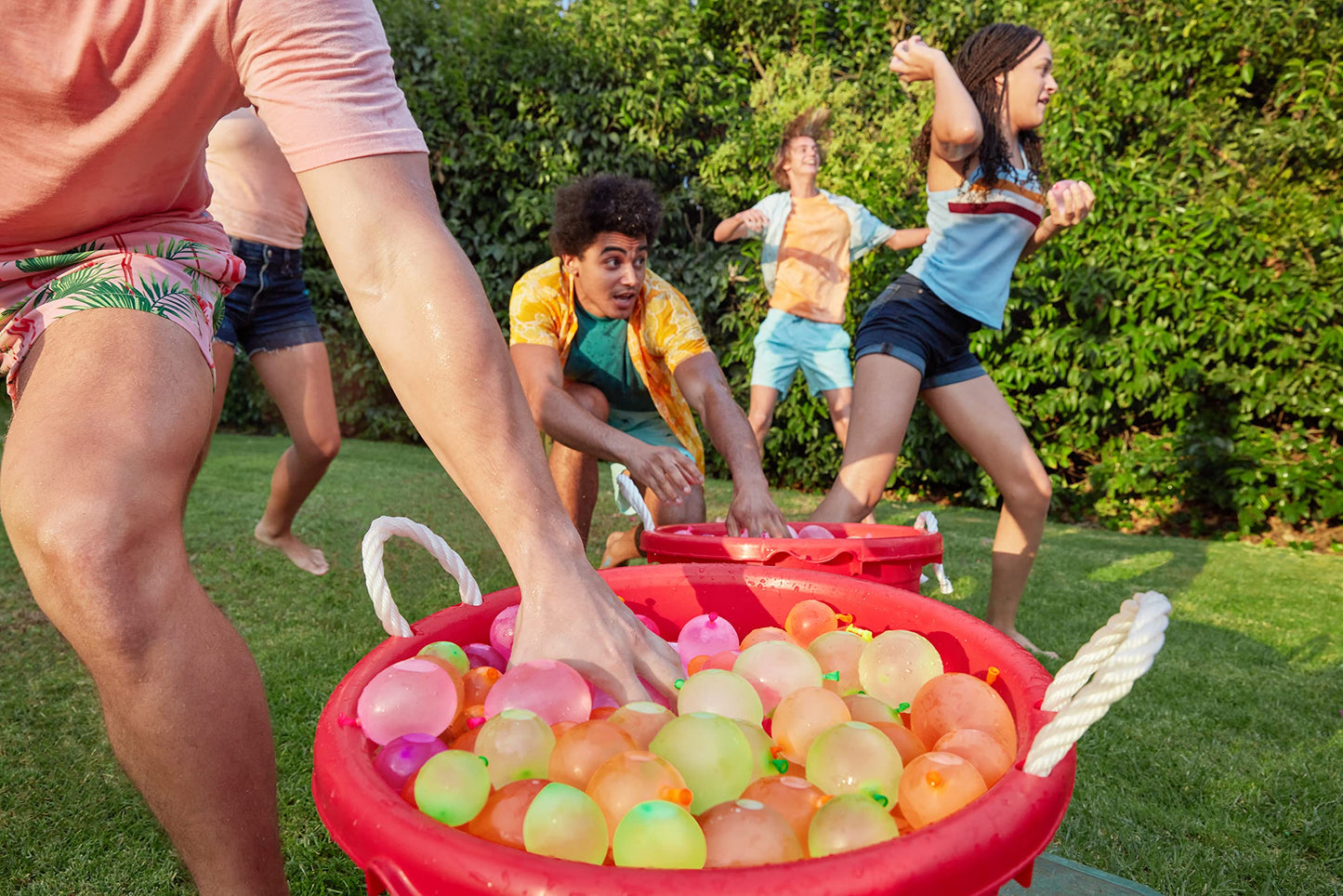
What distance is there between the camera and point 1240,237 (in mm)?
5254

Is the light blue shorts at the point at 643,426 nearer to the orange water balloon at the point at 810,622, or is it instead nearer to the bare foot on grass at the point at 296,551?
the bare foot on grass at the point at 296,551

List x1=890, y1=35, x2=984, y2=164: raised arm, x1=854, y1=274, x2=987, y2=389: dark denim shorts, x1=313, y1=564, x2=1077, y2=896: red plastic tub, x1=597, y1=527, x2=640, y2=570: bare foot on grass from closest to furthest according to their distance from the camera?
1. x1=313, y1=564, x2=1077, y2=896: red plastic tub
2. x1=890, y1=35, x2=984, y2=164: raised arm
3. x1=854, y1=274, x2=987, y2=389: dark denim shorts
4. x1=597, y1=527, x2=640, y2=570: bare foot on grass

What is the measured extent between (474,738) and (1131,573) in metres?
3.93

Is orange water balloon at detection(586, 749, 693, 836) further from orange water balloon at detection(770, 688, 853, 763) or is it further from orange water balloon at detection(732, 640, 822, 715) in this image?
orange water balloon at detection(732, 640, 822, 715)

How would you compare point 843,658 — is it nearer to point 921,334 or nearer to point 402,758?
point 402,758

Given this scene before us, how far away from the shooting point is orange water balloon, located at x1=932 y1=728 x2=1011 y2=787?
878 mm

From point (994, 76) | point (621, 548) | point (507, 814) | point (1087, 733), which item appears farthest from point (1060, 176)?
point (507, 814)

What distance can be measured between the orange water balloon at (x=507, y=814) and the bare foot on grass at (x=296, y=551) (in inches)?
107

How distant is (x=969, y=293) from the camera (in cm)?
263

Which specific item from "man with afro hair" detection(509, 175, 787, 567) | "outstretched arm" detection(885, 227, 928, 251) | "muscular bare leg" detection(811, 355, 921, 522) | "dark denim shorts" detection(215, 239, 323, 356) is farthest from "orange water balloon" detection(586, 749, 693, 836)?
"outstretched arm" detection(885, 227, 928, 251)

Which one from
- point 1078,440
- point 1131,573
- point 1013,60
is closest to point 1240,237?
point 1078,440

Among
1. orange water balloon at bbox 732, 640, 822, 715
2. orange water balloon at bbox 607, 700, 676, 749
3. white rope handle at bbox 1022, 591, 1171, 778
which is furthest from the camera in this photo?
orange water balloon at bbox 732, 640, 822, 715

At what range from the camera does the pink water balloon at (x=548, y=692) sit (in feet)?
3.12

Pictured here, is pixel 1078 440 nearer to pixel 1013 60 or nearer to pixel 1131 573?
pixel 1131 573
